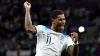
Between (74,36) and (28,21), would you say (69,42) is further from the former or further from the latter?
(28,21)

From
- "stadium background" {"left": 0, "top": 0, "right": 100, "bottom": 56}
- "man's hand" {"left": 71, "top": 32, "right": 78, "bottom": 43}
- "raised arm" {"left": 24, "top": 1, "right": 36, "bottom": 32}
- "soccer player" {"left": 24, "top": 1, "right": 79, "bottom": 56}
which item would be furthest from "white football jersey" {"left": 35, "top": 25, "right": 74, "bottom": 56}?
"stadium background" {"left": 0, "top": 0, "right": 100, "bottom": 56}

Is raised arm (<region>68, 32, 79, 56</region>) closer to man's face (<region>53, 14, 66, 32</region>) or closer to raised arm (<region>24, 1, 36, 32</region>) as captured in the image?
man's face (<region>53, 14, 66, 32</region>)

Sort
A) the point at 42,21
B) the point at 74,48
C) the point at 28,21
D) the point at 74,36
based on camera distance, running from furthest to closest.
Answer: the point at 42,21
the point at 28,21
the point at 74,48
the point at 74,36

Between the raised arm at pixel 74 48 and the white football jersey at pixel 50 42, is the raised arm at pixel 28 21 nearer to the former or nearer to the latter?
the white football jersey at pixel 50 42

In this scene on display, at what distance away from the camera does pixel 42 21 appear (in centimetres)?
1744

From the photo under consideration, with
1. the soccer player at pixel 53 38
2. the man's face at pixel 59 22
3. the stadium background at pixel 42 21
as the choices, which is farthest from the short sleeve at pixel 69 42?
the stadium background at pixel 42 21

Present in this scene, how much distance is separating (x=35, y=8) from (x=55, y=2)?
3.17 feet

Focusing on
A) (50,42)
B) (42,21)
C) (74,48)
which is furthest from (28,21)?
(42,21)

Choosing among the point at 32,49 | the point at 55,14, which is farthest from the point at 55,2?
the point at 55,14

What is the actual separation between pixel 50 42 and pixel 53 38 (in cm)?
9

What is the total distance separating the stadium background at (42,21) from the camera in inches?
603

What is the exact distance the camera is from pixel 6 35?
55.1 ft

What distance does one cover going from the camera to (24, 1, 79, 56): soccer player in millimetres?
6000

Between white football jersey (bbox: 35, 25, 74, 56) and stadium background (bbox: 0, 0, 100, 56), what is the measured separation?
883 cm
